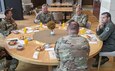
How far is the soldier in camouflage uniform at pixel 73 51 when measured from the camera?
75.4 inches

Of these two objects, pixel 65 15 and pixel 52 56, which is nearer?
pixel 52 56

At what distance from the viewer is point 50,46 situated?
2.68 m

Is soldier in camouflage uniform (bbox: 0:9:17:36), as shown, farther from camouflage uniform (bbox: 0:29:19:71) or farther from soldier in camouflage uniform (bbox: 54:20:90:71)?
soldier in camouflage uniform (bbox: 54:20:90:71)

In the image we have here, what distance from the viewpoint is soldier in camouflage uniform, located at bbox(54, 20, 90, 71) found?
1915mm

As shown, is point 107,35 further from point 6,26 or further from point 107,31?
point 6,26

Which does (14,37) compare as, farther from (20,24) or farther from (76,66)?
(20,24)

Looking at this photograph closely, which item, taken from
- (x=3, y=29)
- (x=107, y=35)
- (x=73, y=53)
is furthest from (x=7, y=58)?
(x=107, y=35)

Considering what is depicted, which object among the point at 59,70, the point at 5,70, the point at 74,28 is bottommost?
the point at 5,70

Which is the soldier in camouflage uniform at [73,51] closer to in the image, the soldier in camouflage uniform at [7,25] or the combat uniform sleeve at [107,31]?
the combat uniform sleeve at [107,31]

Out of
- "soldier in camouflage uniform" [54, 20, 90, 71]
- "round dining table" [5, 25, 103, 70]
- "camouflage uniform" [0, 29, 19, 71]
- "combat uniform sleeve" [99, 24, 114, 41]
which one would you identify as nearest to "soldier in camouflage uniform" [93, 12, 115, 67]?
"combat uniform sleeve" [99, 24, 114, 41]

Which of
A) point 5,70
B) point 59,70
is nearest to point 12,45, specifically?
point 5,70

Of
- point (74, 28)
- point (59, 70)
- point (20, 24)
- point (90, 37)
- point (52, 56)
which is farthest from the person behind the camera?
point (20, 24)

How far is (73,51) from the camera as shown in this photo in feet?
6.27

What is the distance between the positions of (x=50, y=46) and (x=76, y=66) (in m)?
0.81
